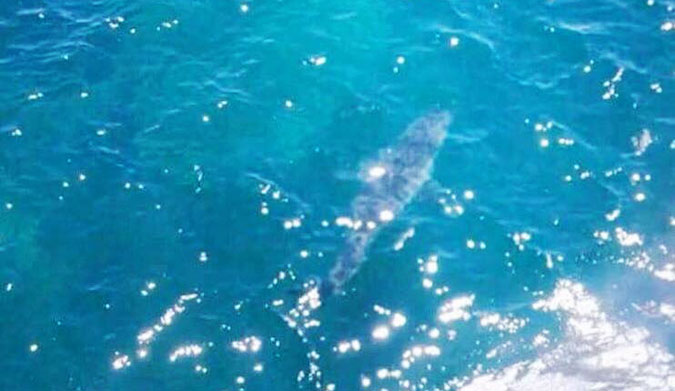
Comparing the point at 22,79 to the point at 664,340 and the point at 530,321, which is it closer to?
the point at 530,321

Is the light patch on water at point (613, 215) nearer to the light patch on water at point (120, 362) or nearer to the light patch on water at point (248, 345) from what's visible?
the light patch on water at point (248, 345)

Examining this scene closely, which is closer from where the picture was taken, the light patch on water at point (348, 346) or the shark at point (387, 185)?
the light patch on water at point (348, 346)

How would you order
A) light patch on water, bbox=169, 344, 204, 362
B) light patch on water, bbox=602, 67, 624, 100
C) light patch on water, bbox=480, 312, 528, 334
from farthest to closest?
light patch on water, bbox=602, 67, 624, 100 → light patch on water, bbox=480, 312, 528, 334 → light patch on water, bbox=169, 344, 204, 362

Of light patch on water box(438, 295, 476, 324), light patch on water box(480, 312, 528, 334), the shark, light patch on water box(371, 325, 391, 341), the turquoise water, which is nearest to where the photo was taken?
the turquoise water

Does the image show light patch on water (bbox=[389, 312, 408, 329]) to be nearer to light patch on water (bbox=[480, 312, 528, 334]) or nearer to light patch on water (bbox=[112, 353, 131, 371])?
light patch on water (bbox=[480, 312, 528, 334])

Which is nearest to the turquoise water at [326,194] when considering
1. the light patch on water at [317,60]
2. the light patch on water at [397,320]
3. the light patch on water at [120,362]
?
the light patch on water at [120,362]

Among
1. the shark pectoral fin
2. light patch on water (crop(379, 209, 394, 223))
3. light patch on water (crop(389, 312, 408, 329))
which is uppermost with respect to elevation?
the shark pectoral fin

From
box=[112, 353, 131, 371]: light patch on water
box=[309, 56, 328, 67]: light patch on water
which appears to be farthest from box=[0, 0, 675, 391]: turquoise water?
box=[309, 56, 328, 67]: light patch on water
